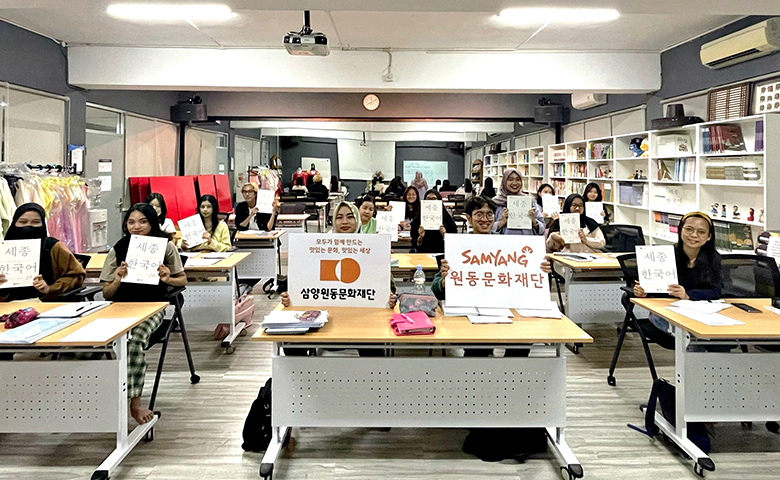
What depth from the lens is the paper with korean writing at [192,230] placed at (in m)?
5.03

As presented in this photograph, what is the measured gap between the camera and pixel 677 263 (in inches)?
138

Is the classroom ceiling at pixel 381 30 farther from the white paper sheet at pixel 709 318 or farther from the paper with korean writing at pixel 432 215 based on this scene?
the white paper sheet at pixel 709 318

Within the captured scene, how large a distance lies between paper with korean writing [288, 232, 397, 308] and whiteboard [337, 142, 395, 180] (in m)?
16.6

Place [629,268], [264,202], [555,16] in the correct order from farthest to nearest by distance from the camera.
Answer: [264,202]
[555,16]
[629,268]

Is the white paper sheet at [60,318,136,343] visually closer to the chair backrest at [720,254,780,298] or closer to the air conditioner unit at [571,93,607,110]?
the chair backrest at [720,254,780,298]

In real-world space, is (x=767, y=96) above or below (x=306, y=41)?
below

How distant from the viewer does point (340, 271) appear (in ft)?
9.72

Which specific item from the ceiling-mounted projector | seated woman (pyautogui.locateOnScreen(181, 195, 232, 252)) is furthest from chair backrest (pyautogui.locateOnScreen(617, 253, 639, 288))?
seated woman (pyautogui.locateOnScreen(181, 195, 232, 252))

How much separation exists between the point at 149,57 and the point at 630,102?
615 cm

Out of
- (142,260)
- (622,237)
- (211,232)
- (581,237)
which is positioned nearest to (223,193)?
(211,232)

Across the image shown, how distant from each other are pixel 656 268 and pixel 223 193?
9253 mm

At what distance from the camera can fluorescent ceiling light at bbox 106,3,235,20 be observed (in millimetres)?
4738

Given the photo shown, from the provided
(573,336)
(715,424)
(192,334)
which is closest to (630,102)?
(715,424)

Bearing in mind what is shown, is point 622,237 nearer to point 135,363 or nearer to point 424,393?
point 424,393
